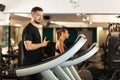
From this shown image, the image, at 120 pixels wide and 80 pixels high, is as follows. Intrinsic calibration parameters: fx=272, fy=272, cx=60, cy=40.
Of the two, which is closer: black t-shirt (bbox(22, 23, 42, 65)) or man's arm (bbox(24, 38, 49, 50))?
man's arm (bbox(24, 38, 49, 50))

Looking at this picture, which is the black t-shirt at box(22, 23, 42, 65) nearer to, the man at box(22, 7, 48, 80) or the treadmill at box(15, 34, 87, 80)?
the man at box(22, 7, 48, 80)

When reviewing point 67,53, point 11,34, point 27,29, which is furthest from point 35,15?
point 11,34

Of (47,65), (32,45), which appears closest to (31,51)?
(32,45)

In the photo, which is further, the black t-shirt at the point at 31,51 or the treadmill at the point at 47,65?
the black t-shirt at the point at 31,51

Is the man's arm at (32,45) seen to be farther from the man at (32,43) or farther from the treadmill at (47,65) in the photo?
the treadmill at (47,65)

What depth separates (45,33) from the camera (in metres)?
11.1

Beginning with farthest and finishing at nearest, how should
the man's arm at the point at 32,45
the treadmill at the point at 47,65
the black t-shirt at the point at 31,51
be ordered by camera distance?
the black t-shirt at the point at 31,51, the man's arm at the point at 32,45, the treadmill at the point at 47,65

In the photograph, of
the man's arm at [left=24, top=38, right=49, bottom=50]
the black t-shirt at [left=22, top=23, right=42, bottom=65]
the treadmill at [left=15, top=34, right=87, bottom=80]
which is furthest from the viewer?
the black t-shirt at [left=22, top=23, right=42, bottom=65]

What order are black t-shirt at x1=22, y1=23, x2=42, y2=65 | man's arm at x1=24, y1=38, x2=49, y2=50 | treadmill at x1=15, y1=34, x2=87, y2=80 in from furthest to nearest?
black t-shirt at x1=22, y1=23, x2=42, y2=65 < man's arm at x1=24, y1=38, x2=49, y2=50 < treadmill at x1=15, y1=34, x2=87, y2=80

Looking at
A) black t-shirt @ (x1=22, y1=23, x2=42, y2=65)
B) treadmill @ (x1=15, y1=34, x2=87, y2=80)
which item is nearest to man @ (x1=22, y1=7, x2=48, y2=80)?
black t-shirt @ (x1=22, y1=23, x2=42, y2=65)

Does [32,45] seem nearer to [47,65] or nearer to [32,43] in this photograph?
[32,43]

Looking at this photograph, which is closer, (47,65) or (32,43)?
(47,65)

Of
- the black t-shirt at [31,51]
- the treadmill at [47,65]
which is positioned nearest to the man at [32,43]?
the black t-shirt at [31,51]

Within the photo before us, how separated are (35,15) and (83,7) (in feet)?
6.79
